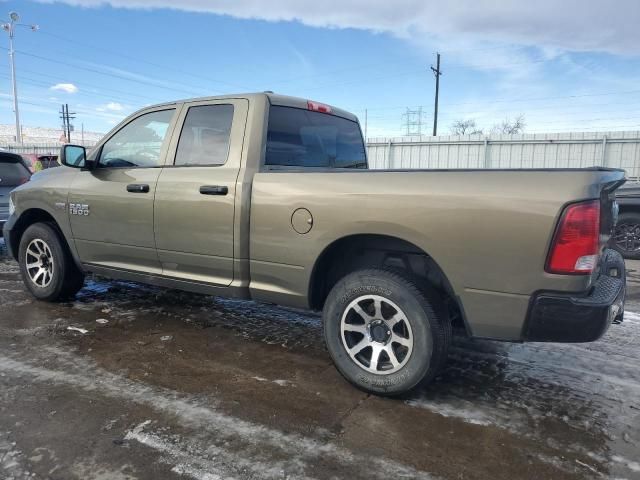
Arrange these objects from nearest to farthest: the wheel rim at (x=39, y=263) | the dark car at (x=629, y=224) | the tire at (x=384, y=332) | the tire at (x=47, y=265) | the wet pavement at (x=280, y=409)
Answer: the wet pavement at (x=280, y=409), the tire at (x=384, y=332), the tire at (x=47, y=265), the wheel rim at (x=39, y=263), the dark car at (x=629, y=224)

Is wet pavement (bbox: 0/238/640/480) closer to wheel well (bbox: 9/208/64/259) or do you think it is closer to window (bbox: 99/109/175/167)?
wheel well (bbox: 9/208/64/259)

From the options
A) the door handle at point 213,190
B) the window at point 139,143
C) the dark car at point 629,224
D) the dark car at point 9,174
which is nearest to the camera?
the door handle at point 213,190

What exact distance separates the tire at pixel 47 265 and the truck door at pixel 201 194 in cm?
143

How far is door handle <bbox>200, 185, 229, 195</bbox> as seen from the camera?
137 inches

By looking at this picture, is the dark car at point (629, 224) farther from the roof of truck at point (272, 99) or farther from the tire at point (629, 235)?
the roof of truck at point (272, 99)

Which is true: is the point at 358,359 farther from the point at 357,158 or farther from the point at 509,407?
the point at 357,158

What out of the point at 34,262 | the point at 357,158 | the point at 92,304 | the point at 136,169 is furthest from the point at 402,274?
the point at 34,262

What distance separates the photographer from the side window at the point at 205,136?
3691 millimetres

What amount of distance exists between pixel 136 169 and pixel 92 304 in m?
1.68

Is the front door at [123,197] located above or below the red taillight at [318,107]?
below

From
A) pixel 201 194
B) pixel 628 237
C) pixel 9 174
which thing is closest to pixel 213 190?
pixel 201 194

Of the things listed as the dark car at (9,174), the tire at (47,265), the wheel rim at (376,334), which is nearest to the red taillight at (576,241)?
the wheel rim at (376,334)

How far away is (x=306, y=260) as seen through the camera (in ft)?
10.4

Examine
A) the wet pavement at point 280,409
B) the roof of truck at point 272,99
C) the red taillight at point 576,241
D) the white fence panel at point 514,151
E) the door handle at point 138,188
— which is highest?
the white fence panel at point 514,151
